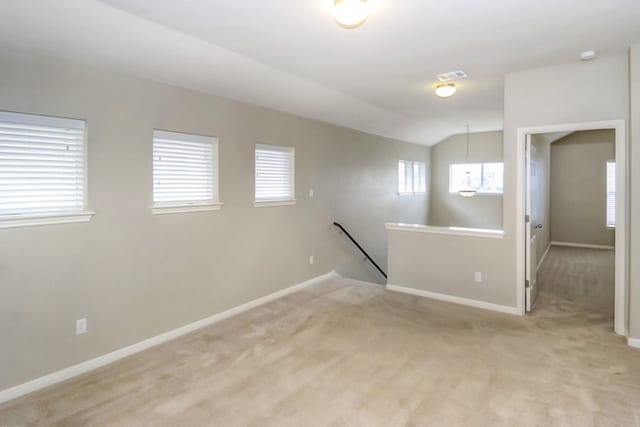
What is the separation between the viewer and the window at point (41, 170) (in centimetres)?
259

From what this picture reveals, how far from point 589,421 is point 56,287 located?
3.79m

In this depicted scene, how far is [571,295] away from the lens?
4.77m

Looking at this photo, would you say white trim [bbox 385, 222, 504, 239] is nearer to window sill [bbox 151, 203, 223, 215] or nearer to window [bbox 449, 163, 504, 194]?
window sill [bbox 151, 203, 223, 215]

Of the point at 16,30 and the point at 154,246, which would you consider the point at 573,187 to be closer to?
the point at 154,246

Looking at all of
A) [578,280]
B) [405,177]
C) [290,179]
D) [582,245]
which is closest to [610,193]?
[582,245]

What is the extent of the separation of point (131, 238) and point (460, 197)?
8.08 m

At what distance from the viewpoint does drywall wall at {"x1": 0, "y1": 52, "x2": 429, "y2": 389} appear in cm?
267

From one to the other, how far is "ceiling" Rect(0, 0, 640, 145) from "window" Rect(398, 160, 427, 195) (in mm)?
4006

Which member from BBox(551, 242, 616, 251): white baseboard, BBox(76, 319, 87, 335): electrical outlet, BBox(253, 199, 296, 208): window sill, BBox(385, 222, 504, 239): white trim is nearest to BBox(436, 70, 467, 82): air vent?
BBox(385, 222, 504, 239): white trim

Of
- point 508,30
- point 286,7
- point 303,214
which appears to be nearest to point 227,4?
point 286,7

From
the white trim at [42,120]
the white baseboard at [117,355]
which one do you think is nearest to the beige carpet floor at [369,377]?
the white baseboard at [117,355]

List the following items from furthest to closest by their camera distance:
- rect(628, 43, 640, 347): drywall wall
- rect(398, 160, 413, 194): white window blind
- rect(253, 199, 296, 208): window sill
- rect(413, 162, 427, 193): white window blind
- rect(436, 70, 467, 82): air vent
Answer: rect(413, 162, 427, 193): white window blind, rect(398, 160, 413, 194): white window blind, rect(253, 199, 296, 208): window sill, rect(436, 70, 467, 82): air vent, rect(628, 43, 640, 347): drywall wall

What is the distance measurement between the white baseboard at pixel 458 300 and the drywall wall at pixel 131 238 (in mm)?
1394

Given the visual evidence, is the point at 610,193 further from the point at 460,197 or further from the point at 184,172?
the point at 184,172
